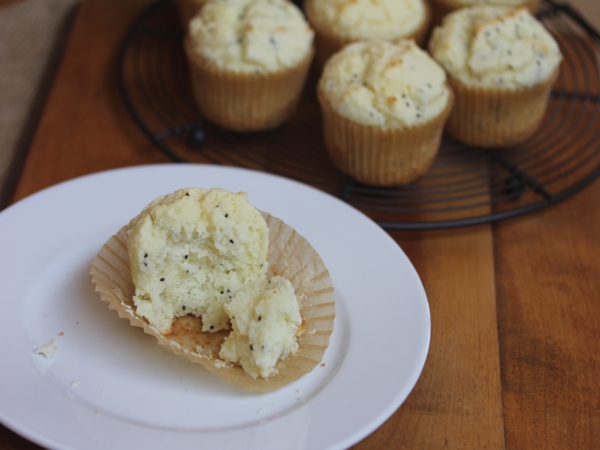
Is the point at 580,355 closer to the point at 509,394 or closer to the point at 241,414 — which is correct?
the point at 509,394

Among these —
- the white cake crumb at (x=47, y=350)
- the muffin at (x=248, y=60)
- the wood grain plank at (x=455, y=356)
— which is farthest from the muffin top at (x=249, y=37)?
the white cake crumb at (x=47, y=350)

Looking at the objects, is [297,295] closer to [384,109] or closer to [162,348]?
[162,348]

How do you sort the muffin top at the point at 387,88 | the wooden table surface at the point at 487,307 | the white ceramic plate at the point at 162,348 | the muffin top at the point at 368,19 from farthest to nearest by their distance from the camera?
the muffin top at the point at 368,19, the muffin top at the point at 387,88, the wooden table surface at the point at 487,307, the white ceramic plate at the point at 162,348

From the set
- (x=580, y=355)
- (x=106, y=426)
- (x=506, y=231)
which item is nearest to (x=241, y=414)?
(x=106, y=426)

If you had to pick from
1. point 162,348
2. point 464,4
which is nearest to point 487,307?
point 162,348

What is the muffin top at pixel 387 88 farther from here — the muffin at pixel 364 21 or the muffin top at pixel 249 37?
the muffin at pixel 364 21

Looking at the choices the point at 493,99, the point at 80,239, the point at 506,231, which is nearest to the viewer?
the point at 80,239
